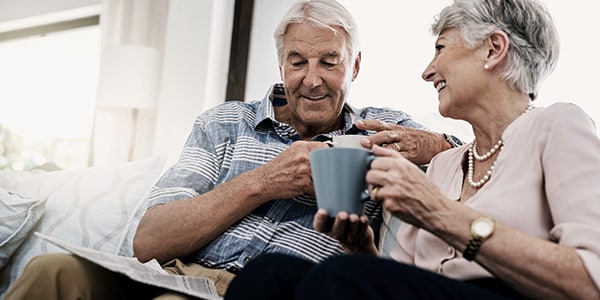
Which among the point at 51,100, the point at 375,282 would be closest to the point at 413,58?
the point at 375,282

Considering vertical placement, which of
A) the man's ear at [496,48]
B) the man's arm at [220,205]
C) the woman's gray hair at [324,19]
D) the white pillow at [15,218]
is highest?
the woman's gray hair at [324,19]

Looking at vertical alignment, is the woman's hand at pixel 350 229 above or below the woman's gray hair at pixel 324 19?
below

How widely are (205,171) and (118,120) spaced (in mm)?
1602

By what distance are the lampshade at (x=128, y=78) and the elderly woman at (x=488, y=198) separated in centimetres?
186

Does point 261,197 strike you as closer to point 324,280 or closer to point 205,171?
point 205,171

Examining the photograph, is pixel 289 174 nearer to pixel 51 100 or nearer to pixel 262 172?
pixel 262 172

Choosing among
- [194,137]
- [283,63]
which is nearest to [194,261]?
[194,137]

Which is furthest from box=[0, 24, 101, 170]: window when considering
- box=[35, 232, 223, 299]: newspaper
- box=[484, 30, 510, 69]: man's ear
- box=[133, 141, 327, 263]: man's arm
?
box=[484, 30, 510, 69]: man's ear

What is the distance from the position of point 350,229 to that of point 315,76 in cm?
75

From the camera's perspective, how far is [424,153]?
1.64 m

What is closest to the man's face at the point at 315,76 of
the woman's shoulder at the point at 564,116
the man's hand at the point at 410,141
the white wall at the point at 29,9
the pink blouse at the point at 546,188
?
the man's hand at the point at 410,141

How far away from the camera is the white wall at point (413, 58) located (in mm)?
2277

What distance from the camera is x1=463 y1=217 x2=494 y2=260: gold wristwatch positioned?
100cm

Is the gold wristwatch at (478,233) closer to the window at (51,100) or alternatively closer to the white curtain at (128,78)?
the white curtain at (128,78)
